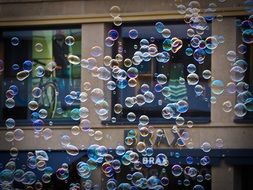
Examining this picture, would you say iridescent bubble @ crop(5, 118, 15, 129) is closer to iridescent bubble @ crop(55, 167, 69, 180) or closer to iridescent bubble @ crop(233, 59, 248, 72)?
iridescent bubble @ crop(55, 167, 69, 180)

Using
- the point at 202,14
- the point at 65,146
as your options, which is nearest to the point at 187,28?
the point at 202,14

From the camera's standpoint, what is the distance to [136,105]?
17375mm

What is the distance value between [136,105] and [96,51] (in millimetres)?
1458

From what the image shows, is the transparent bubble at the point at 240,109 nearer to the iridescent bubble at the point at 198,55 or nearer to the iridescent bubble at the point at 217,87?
the iridescent bubble at the point at 217,87

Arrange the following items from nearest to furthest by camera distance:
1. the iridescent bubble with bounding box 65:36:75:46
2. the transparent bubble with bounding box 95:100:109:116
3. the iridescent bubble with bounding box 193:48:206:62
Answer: the iridescent bubble with bounding box 193:48:206:62, the transparent bubble with bounding box 95:100:109:116, the iridescent bubble with bounding box 65:36:75:46

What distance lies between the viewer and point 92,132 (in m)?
17.2

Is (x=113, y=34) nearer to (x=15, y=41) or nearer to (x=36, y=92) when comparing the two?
(x=36, y=92)

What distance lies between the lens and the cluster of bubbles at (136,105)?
16.4m

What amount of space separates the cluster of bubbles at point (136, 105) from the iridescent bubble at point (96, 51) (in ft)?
0.06

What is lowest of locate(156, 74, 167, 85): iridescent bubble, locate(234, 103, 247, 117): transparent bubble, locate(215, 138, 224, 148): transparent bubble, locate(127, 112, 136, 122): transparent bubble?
locate(215, 138, 224, 148): transparent bubble

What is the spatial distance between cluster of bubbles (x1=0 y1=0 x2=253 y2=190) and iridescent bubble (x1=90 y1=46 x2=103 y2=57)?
0.7 inches

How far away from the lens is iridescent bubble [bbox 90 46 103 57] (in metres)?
17.4

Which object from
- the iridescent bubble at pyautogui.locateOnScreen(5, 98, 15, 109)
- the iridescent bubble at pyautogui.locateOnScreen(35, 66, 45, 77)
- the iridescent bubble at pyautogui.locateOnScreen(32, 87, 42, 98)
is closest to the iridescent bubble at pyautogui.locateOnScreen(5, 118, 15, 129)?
the iridescent bubble at pyautogui.locateOnScreen(5, 98, 15, 109)

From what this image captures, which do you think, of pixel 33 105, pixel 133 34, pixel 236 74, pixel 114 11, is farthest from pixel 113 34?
pixel 236 74
